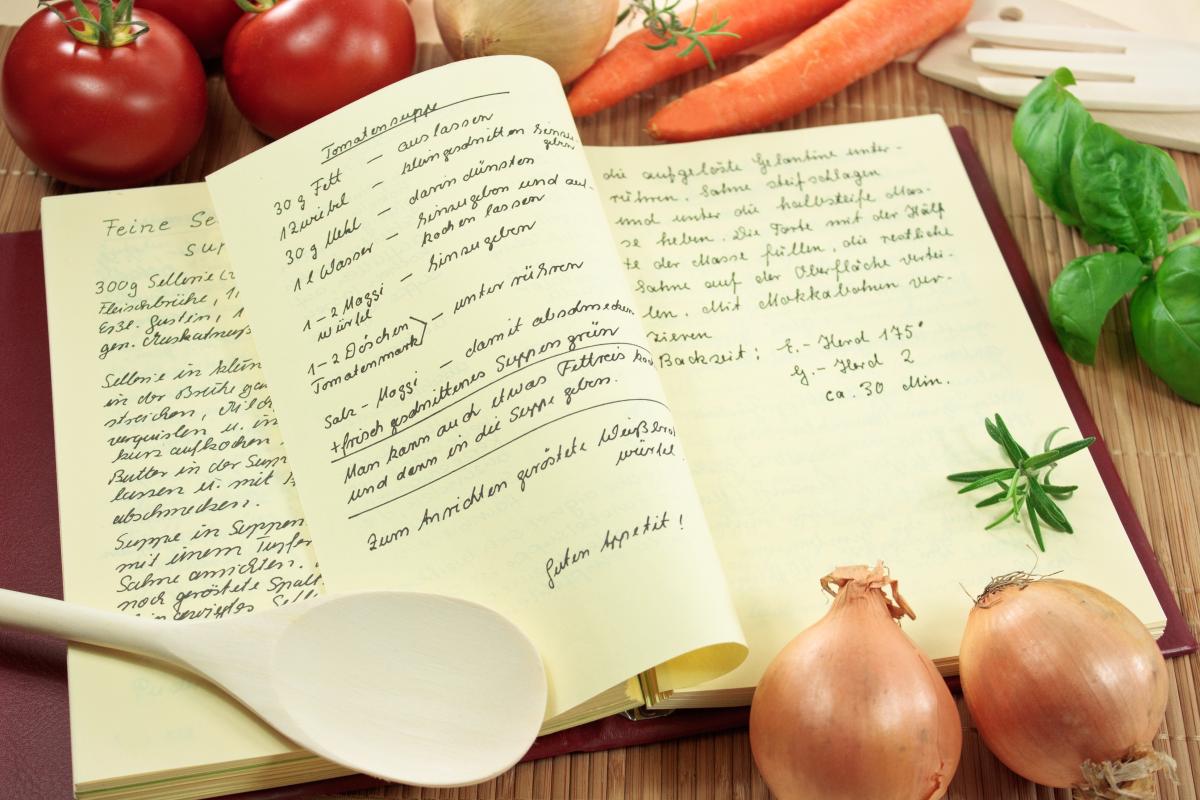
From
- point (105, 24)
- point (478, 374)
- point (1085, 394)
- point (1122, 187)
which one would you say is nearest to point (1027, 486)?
point (1085, 394)

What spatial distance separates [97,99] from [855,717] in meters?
0.63

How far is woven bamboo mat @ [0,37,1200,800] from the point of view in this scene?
0.56 meters

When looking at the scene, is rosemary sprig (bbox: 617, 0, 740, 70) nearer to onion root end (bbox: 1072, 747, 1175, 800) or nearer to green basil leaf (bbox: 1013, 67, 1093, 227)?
green basil leaf (bbox: 1013, 67, 1093, 227)

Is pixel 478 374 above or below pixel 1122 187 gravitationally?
below

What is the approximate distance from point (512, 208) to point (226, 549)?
272mm

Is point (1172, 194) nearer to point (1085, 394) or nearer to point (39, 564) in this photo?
point (1085, 394)

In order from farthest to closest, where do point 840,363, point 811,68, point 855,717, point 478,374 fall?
1. point 811,68
2. point 840,363
3. point 478,374
4. point 855,717

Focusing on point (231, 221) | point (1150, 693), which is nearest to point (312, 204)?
point (231, 221)

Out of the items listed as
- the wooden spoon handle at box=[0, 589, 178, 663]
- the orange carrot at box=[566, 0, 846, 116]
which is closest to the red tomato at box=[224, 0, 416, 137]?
the orange carrot at box=[566, 0, 846, 116]

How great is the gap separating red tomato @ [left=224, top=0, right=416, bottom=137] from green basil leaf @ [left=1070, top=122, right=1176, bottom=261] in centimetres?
52

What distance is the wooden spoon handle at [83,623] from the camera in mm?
531

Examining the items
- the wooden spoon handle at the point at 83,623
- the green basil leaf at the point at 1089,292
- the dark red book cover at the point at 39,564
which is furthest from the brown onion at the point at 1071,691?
the wooden spoon handle at the point at 83,623

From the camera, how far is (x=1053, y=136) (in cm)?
73

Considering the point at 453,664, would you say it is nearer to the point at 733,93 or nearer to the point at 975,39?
the point at 733,93
